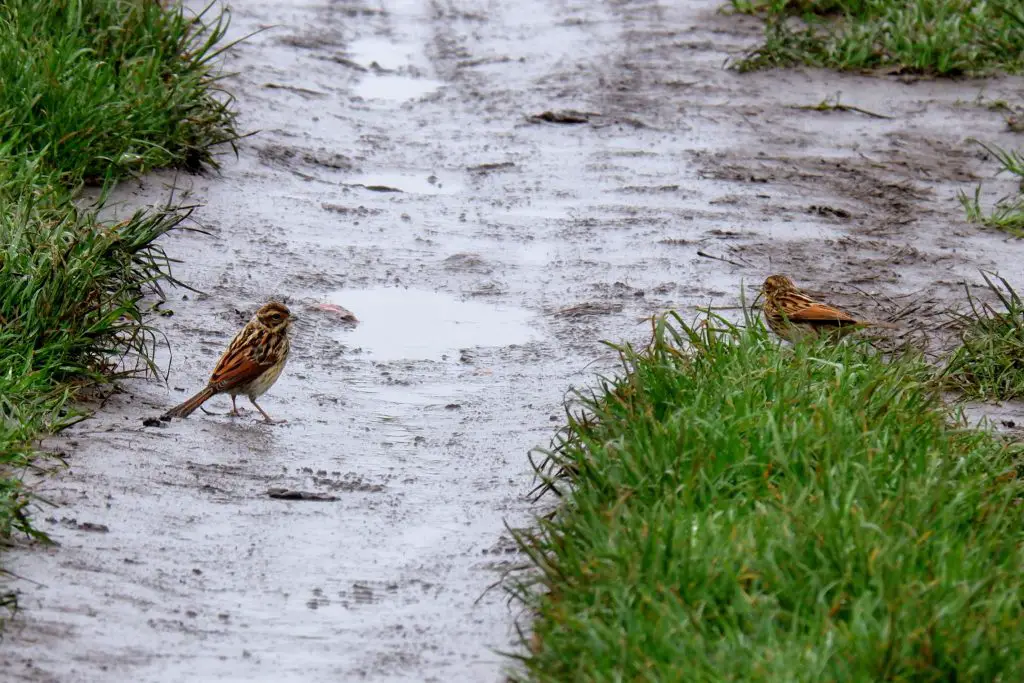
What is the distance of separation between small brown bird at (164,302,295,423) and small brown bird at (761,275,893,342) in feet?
8.09

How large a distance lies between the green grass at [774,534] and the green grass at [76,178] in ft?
7.28

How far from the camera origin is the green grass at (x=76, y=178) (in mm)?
6973

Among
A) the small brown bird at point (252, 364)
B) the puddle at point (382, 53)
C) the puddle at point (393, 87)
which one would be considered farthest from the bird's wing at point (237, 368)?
the puddle at point (382, 53)

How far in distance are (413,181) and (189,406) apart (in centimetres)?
399

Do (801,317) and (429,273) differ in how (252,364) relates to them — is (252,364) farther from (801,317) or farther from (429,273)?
(801,317)

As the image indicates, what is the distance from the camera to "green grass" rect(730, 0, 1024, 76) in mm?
12789

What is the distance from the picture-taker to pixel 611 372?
7785 millimetres

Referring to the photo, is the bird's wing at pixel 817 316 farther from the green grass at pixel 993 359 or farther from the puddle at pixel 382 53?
the puddle at pixel 382 53

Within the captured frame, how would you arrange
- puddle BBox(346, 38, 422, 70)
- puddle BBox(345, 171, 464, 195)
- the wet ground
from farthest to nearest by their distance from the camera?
puddle BBox(346, 38, 422, 70)
puddle BBox(345, 171, 464, 195)
the wet ground

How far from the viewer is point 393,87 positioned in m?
13.2

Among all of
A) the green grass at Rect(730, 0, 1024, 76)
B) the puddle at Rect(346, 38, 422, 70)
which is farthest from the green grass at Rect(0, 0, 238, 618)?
the green grass at Rect(730, 0, 1024, 76)

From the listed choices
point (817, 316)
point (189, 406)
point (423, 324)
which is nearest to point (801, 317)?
point (817, 316)

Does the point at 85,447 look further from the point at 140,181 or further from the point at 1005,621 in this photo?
the point at 1005,621

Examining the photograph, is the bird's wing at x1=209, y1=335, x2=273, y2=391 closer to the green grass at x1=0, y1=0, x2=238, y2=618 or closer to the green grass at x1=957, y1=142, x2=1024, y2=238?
the green grass at x1=0, y1=0, x2=238, y2=618
